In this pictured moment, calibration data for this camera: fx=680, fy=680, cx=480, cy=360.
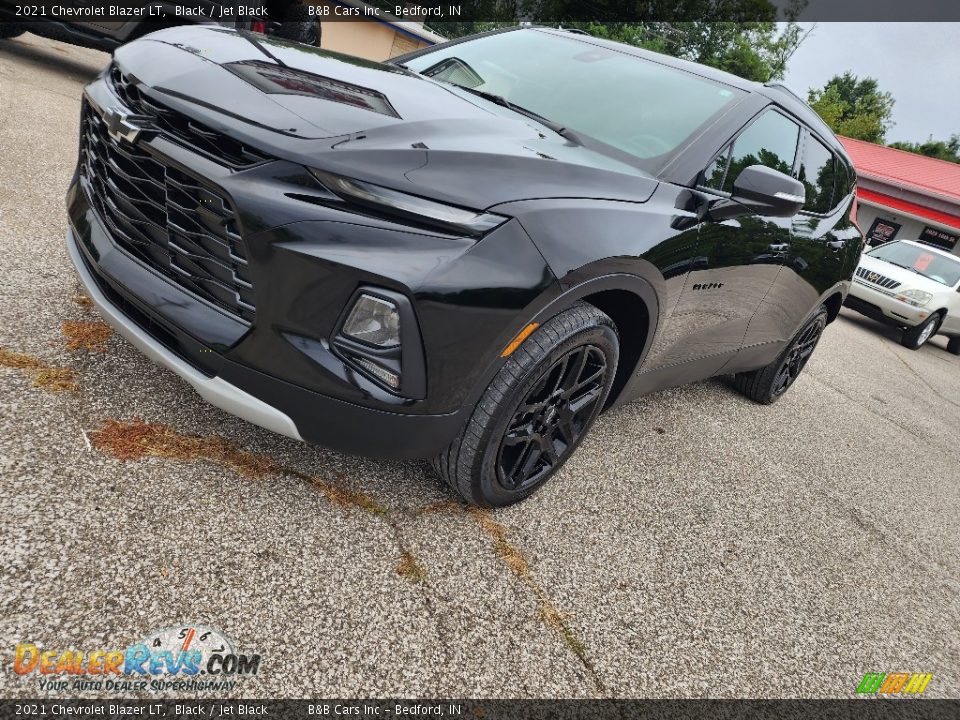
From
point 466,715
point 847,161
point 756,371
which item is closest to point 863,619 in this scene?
point 466,715

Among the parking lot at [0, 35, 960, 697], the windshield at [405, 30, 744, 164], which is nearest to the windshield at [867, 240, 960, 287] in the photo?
the parking lot at [0, 35, 960, 697]

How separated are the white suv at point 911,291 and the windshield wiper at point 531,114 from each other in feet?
28.6

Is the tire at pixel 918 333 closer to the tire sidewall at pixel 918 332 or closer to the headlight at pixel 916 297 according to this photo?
the tire sidewall at pixel 918 332

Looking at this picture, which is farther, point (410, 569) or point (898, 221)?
point (898, 221)

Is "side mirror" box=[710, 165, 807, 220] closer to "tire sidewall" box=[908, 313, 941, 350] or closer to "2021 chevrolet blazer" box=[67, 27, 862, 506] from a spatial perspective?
"2021 chevrolet blazer" box=[67, 27, 862, 506]

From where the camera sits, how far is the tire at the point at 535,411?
209 cm

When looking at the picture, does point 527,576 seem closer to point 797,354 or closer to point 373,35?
point 797,354

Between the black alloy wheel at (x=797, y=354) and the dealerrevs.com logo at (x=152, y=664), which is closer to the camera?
the dealerrevs.com logo at (x=152, y=664)

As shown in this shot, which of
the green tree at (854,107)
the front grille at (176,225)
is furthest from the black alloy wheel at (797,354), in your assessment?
the green tree at (854,107)

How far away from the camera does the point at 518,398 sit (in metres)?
2.12

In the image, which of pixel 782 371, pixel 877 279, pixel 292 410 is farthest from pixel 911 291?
pixel 292 410

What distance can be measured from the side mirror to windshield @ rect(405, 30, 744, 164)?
0.28 meters

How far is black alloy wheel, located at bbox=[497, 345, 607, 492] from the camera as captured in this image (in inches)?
89.4

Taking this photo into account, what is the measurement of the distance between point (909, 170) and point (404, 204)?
2839 cm
